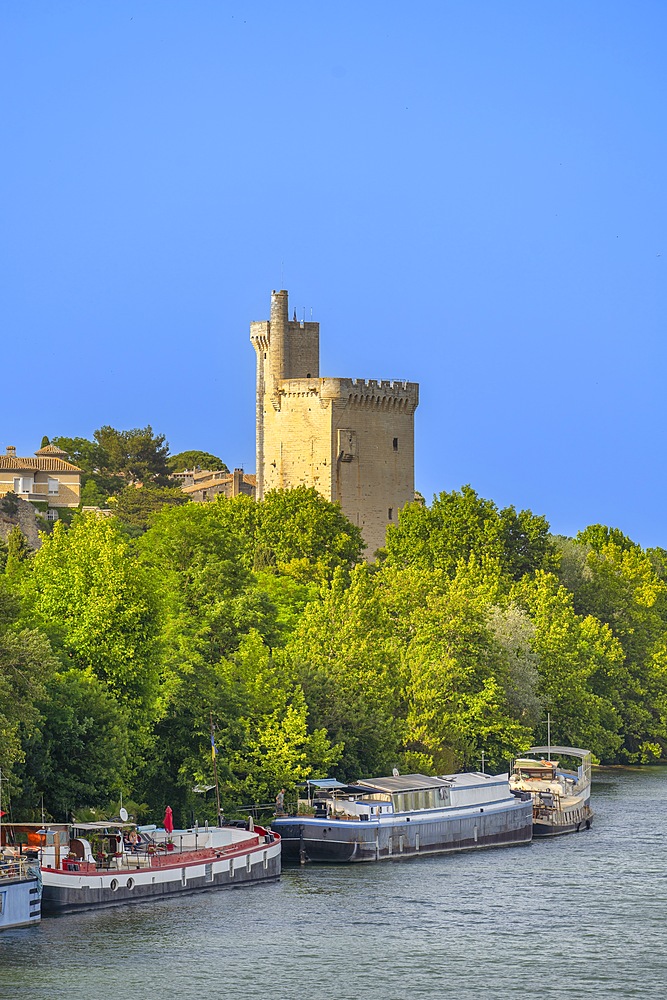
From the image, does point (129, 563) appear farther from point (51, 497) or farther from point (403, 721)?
point (51, 497)

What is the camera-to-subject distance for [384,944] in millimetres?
51281

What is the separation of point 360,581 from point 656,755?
35.9m

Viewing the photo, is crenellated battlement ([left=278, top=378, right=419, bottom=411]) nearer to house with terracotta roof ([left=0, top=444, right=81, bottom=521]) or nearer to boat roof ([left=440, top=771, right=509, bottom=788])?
house with terracotta roof ([left=0, top=444, right=81, bottom=521])

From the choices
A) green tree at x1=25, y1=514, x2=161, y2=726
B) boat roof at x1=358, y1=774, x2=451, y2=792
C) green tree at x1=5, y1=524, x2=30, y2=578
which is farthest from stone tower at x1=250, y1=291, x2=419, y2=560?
green tree at x1=25, y1=514, x2=161, y2=726

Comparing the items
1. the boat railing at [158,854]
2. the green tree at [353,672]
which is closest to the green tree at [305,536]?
the green tree at [353,672]

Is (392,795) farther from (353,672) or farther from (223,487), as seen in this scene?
(223,487)

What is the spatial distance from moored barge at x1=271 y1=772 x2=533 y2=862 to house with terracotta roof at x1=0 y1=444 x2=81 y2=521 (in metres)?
67.7

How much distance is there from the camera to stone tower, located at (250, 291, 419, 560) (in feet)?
433

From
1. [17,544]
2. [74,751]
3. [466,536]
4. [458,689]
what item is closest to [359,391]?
[466,536]

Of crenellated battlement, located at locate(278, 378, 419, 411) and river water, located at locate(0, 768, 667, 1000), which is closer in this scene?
river water, located at locate(0, 768, 667, 1000)

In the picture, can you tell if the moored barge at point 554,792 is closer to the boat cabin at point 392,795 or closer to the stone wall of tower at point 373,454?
the boat cabin at point 392,795

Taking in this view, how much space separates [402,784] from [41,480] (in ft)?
246

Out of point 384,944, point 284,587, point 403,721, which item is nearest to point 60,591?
point 384,944

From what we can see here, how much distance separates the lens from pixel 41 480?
140 metres
